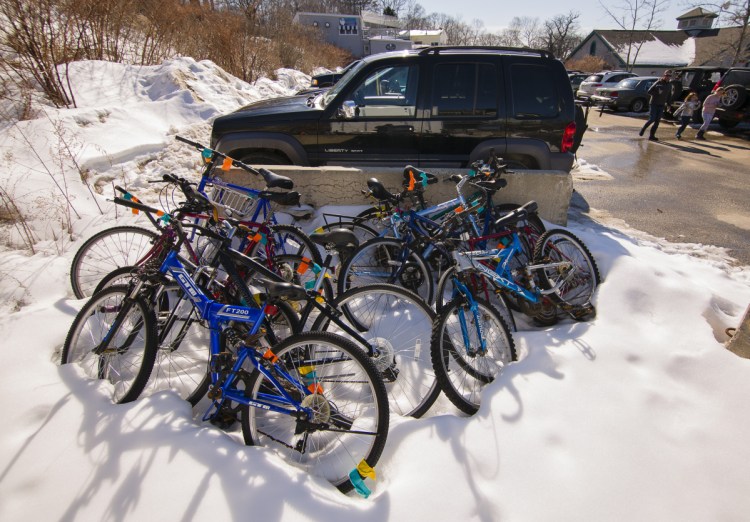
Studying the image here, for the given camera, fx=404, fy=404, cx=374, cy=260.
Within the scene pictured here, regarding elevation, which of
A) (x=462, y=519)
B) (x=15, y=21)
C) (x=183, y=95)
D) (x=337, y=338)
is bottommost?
(x=462, y=519)

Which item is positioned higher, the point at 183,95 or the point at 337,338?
the point at 183,95

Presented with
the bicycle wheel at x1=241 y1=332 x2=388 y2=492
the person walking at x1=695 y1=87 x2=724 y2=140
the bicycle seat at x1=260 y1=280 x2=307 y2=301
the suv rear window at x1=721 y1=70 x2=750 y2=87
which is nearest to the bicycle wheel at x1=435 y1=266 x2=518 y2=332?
the bicycle wheel at x1=241 y1=332 x2=388 y2=492

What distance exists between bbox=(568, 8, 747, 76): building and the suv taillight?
4387 centimetres

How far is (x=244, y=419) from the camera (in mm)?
2320

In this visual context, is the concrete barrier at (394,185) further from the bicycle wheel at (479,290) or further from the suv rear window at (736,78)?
the suv rear window at (736,78)

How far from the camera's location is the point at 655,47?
143ft

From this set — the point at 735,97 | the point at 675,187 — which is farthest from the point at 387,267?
the point at 735,97

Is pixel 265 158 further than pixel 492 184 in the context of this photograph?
Yes

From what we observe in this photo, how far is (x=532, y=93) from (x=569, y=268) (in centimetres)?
248

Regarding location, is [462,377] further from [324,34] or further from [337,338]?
[324,34]

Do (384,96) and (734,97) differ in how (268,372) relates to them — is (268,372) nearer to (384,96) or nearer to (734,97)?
(384,96)

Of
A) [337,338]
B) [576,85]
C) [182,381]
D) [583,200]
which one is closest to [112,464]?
[182,381]

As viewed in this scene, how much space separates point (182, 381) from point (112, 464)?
2.81 ft

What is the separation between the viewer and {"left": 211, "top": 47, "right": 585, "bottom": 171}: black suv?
4.91 m
